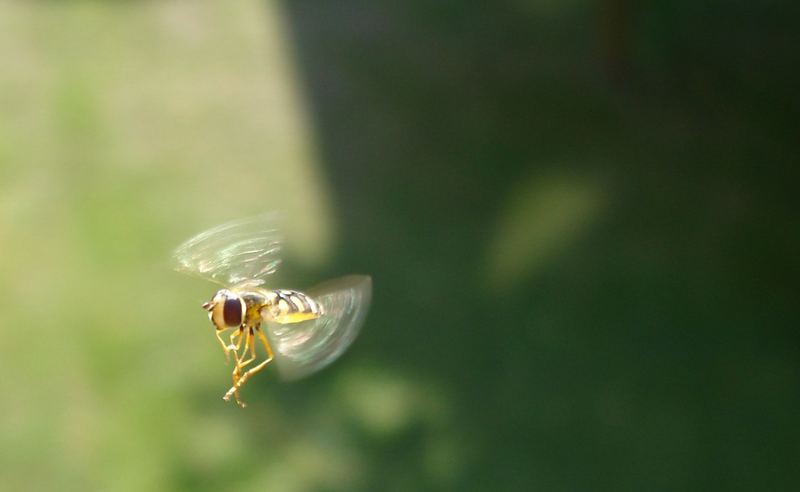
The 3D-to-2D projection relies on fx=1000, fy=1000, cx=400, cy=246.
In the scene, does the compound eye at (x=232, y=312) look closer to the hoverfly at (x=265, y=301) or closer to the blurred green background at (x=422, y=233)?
the hoverfly at (x=265, y=301)

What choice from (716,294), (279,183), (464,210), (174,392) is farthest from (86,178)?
(716,294)

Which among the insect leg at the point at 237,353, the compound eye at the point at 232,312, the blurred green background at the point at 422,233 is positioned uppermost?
the compound eye at the point at 232,312

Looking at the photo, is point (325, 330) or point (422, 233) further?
point (422, 233)

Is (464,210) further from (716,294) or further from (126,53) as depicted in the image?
(126,53)

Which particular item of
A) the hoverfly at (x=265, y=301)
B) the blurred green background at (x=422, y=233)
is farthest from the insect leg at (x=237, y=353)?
the blurred green background at (x=422, y=233)

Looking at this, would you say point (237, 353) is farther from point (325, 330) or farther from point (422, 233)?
point (422, 233)

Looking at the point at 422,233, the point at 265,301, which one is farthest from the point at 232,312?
the point at 422,233
